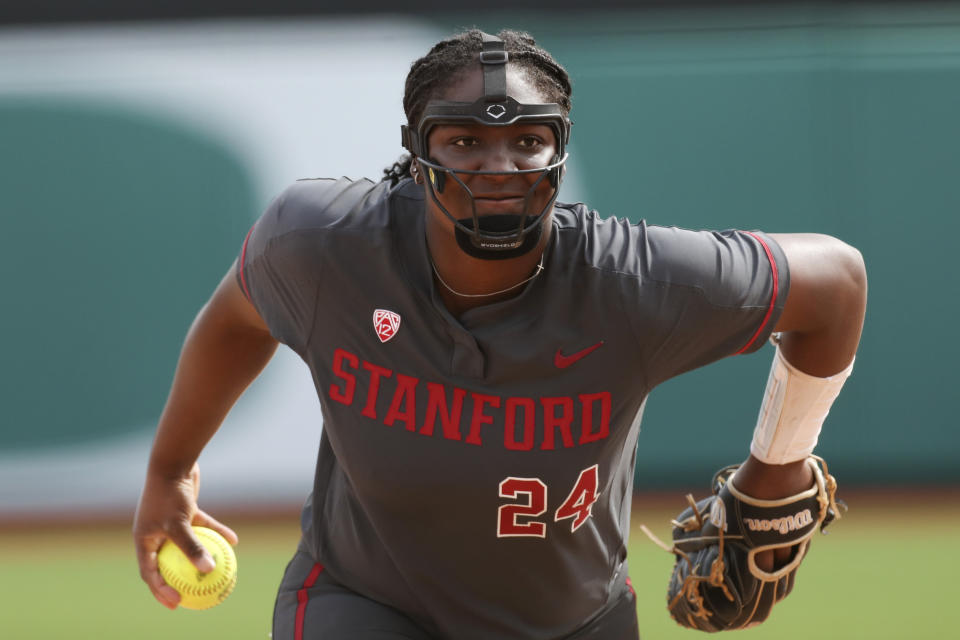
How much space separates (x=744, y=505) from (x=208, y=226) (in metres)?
4.67

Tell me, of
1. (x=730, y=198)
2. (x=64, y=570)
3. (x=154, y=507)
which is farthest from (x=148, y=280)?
(x=154, y=507)

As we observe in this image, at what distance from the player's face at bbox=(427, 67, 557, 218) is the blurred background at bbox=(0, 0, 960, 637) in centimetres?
447

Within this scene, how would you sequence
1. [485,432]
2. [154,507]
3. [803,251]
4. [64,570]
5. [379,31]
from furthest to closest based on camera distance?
[379,31] → [64,570] → [154,507] → [803,251] → [485,432]

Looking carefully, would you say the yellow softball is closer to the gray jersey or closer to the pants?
the pants

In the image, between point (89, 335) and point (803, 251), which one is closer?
point (803, 251)

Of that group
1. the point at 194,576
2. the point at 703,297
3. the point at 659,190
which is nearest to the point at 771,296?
the point at 703,297

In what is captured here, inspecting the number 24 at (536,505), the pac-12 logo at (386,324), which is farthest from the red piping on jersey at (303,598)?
the pac-12 logo at (386,324)

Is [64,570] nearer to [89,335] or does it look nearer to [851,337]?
[89,335]

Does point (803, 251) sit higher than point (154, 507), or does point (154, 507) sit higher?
point (803, 251)

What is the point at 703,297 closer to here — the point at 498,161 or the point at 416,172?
the point at 498,161

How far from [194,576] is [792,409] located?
1562 millimetres

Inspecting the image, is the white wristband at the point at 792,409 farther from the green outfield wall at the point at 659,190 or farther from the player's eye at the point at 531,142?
the green outfield wall at the point at 659,190

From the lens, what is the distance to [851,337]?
8.77 ft

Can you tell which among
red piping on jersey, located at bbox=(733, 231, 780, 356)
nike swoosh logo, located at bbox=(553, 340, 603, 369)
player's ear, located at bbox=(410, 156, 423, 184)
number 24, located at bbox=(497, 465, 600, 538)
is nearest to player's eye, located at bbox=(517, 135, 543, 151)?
player's ear, located at bbox=(410, 156, 423, 184)
